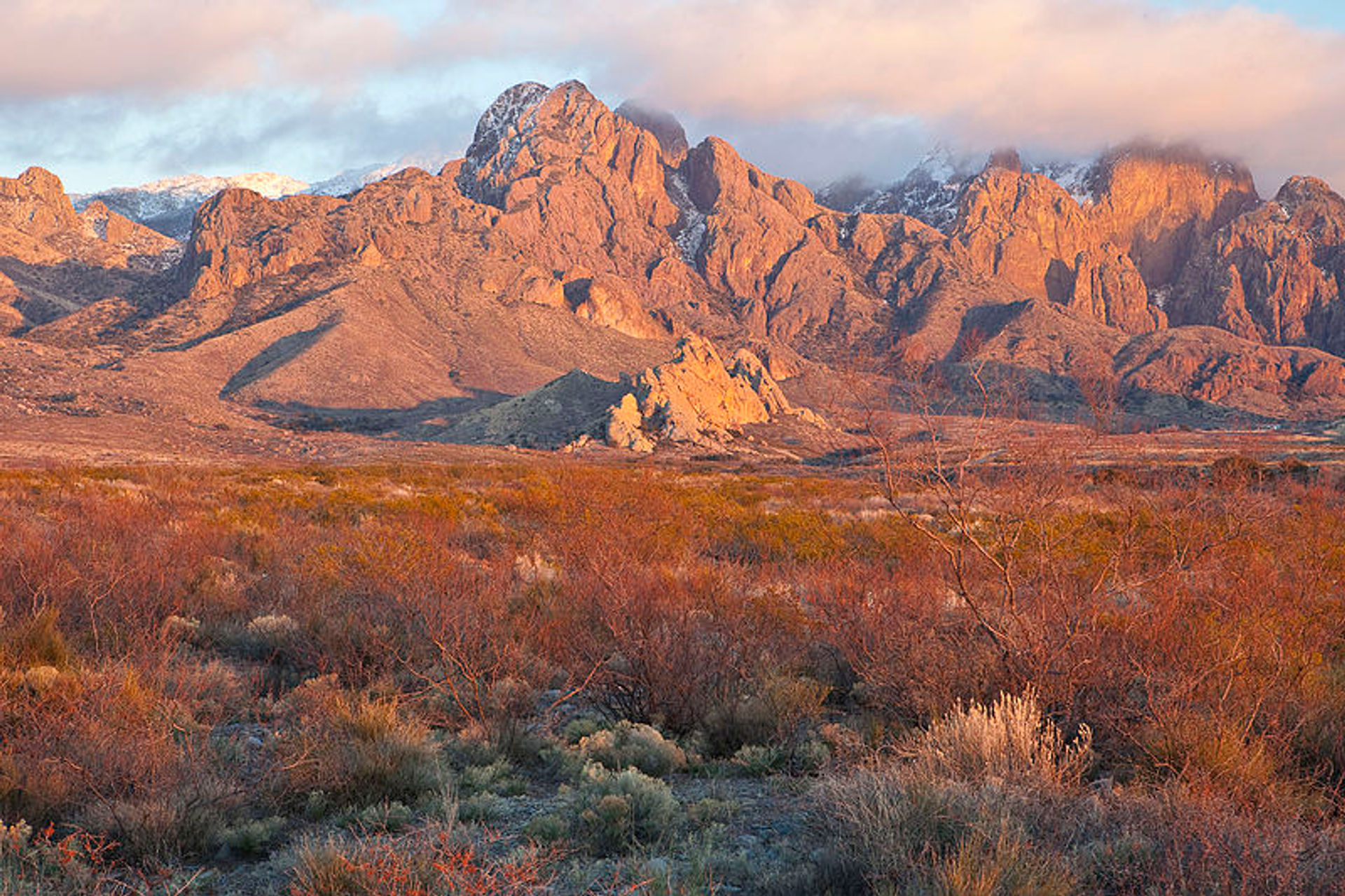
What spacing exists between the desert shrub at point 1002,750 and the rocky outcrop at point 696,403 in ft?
212

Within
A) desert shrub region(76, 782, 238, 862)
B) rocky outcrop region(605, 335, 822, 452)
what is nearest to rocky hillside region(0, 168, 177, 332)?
rocky outcrop region(605, 335, 822, 452)

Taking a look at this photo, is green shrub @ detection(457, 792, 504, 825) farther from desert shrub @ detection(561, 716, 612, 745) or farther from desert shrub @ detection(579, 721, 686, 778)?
desert shrub @ detection(561, 716, 612, 745)

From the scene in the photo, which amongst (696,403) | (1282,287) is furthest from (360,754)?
(1282,287)

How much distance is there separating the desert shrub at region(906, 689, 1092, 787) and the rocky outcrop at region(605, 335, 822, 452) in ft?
212

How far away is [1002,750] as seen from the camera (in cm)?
444

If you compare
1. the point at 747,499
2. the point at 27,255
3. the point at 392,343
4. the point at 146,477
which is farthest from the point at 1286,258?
the point at 27,255

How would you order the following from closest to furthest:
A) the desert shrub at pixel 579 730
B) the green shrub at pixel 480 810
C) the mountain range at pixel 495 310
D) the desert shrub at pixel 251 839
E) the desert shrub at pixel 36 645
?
the desert shrub at pixel 251 839
the green shrub at pixel 480 810
the desert shrub at pixel 579 730
the desert shrub at pixel 36 645
the mountain range at pixel 495 310

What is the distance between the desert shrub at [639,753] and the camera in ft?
17.1

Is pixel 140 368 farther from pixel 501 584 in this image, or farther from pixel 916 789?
pixel 916 789

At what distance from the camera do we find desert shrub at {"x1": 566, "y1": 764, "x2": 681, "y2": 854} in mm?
4098

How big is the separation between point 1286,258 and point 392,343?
679 feet

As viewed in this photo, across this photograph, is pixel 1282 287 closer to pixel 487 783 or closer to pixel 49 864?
pixel 487 783

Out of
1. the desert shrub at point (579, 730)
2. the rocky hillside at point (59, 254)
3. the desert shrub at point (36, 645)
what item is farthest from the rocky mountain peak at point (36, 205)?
the desert shrub at point (579, 730)

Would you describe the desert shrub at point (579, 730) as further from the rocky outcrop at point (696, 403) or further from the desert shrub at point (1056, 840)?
the rocky outcrop at point (696, 403)
